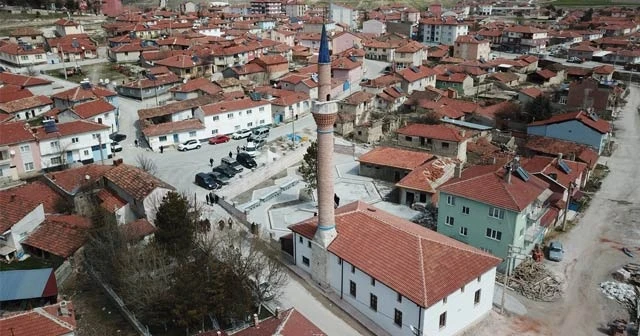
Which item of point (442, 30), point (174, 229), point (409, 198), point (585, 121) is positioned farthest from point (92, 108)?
point (442, 30)

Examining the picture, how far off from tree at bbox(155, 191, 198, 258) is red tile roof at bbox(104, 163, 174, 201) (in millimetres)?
5376

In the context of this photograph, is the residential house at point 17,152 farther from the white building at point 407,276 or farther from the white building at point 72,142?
the white building at point 407,276

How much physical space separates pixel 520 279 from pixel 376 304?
9052 millimetres

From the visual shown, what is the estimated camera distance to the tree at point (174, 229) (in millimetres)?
24828

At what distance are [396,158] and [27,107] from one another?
3641 cm

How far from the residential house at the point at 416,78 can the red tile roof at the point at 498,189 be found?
37.7 m

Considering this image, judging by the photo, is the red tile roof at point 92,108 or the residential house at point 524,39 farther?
the residential house at point 524,39

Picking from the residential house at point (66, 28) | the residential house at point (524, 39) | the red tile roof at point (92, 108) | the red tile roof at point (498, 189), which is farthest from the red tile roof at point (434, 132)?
the residential house at point (66, 28)

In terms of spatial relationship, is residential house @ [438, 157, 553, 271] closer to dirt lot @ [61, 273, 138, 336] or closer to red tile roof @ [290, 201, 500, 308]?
red tile roof @ [290, 201, 500, 308]

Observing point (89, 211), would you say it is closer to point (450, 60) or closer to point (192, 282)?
point (192, 282)

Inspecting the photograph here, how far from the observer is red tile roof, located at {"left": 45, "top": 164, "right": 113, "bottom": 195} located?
3275 centimetres

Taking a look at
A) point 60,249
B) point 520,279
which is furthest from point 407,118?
point 60,249

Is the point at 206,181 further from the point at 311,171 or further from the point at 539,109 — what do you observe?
the point at 539,109

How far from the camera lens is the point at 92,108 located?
45812mm
